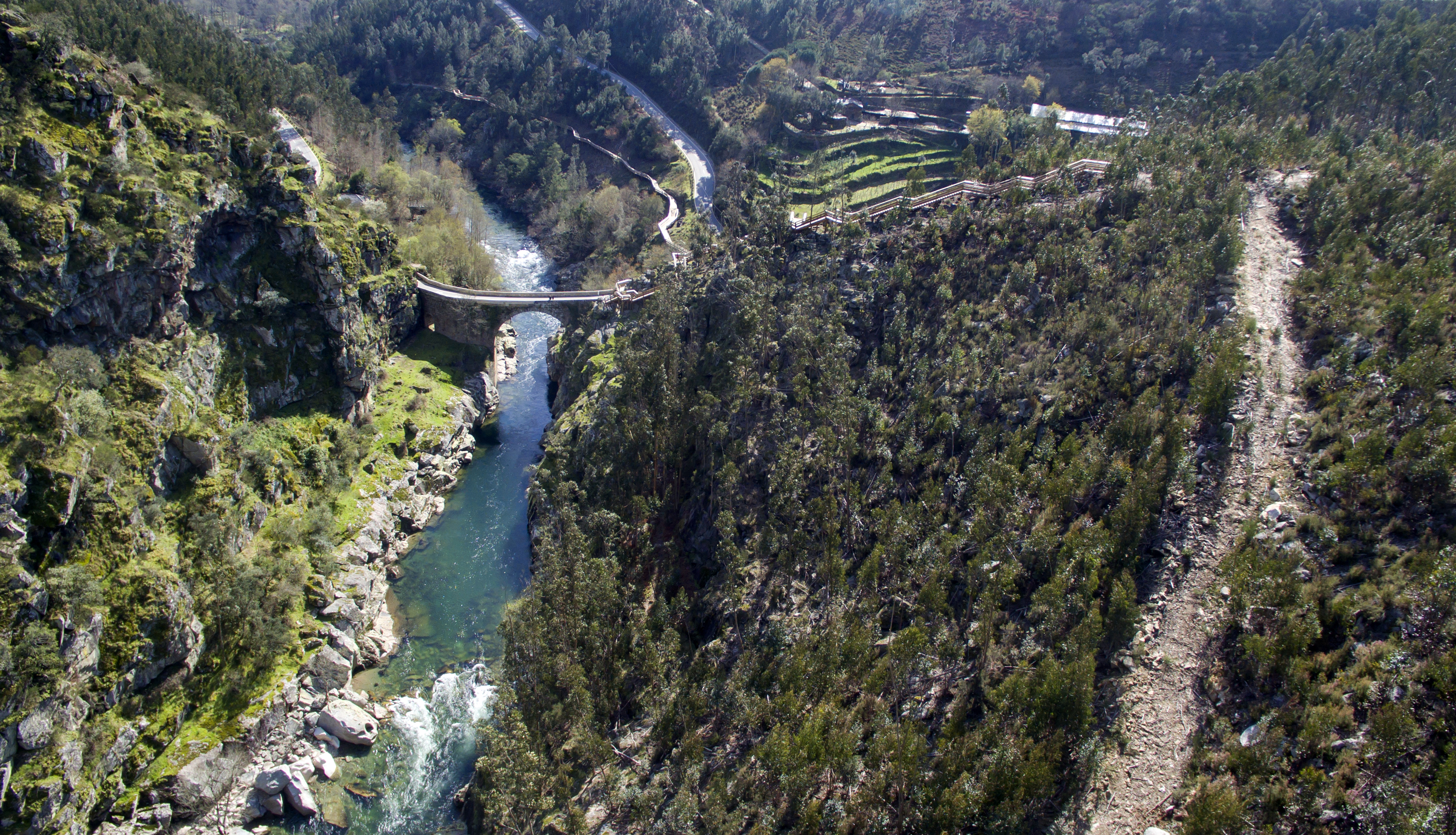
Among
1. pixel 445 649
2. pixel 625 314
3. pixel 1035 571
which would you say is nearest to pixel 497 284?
pixel 625 314

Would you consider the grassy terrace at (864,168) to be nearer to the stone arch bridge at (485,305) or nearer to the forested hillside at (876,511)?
the forested hillside at (876,511)

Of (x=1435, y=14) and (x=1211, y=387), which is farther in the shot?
(x=1435, y=14)

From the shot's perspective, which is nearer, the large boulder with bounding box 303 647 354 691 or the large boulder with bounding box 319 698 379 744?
the large boulder with bounding box 319 698 379 744

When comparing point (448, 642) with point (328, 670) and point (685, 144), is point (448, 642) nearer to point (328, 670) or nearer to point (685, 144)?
point (328, 670)

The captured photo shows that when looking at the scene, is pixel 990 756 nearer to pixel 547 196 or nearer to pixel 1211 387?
pixel 1211 387

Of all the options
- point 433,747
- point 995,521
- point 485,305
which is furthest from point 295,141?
point 995,521

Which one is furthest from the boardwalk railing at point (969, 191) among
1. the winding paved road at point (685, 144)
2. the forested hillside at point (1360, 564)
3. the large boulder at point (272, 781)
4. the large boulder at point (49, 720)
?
the large boulder at point (49, 720)

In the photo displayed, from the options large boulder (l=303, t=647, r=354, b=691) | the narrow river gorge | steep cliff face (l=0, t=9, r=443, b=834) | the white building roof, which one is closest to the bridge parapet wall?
the narrow river gorge

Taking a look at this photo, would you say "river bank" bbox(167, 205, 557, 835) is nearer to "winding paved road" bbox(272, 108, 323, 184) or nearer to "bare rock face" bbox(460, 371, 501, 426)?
"bare rock face" bbox(460, 371, 501, 426)
